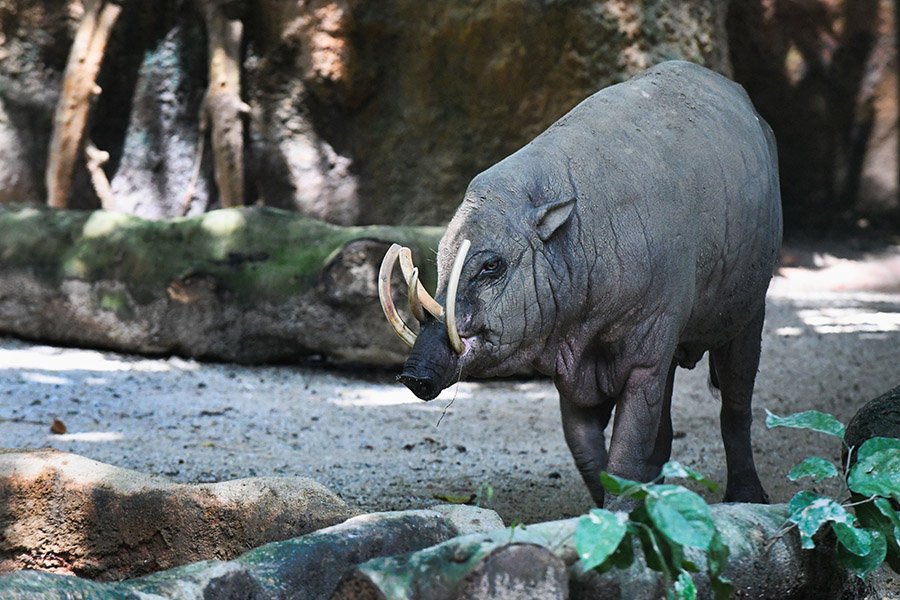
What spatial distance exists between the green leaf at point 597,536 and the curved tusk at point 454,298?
808 mm

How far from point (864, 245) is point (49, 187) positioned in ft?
24.7

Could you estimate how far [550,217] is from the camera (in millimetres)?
3316

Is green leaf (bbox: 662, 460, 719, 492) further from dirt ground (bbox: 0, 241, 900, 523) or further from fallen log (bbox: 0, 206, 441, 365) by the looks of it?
fallen log (bbox: 0, 206, 441, 365)

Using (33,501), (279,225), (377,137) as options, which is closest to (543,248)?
(33,501)

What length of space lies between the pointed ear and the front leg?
75 centimetres

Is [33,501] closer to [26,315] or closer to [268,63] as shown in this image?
[26,315]

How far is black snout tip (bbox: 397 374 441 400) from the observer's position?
3.01 metres

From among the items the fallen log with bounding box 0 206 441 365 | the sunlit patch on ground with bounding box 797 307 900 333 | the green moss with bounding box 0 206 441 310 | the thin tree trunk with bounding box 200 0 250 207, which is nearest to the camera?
the fallen log with bounding box 0 206 441 365

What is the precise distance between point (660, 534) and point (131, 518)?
153 cm

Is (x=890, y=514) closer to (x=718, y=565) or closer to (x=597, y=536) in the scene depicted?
(x=718, y=565)

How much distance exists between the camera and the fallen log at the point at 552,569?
2.26 metres

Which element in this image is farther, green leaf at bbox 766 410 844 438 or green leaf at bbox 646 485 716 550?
green leaf at bbox 766 410 844 438

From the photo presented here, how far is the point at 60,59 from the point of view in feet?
28.4

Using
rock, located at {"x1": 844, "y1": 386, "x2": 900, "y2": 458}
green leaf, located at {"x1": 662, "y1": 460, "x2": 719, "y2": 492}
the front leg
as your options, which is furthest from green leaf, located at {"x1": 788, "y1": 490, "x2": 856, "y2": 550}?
the front leg
